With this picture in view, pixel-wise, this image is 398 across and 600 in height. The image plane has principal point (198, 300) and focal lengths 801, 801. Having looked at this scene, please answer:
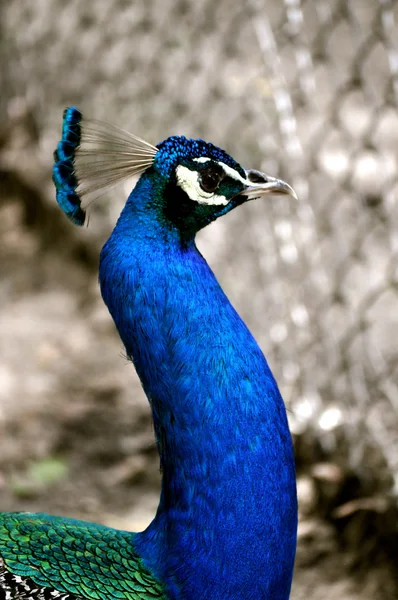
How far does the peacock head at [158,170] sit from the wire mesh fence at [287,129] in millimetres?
1095

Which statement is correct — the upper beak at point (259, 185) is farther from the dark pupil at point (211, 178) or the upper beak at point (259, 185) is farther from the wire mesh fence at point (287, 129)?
the wire mesh fence at point (287, 129)

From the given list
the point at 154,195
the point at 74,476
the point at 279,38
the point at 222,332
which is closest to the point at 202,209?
the point at 154,195

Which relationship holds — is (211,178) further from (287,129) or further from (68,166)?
(287,129)

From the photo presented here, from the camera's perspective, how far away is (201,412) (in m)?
1.13

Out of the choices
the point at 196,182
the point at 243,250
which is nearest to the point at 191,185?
the point at 196,182

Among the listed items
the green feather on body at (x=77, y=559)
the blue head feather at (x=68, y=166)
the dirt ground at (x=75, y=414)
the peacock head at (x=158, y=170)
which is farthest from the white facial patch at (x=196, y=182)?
the dirt ground at (x=75, y=414)

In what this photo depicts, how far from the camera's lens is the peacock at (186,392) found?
113 centimetres

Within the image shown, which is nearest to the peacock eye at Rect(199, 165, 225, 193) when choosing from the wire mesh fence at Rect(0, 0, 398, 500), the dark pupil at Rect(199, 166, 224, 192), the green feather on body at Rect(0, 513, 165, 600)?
the dark pupil at Rect(199, 166, 224, 192)

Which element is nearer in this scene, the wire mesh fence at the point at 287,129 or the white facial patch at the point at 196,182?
the white facial patch at the point at 196,182

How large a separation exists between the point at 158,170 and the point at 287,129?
72.4 inches

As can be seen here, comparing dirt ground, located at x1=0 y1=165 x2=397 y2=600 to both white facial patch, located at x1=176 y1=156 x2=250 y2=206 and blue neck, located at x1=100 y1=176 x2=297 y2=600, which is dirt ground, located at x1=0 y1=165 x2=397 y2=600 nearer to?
blue neck, located at x1=100 y1=176 x2=297 y2=600

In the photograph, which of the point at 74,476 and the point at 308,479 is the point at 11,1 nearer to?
the point at 74,476

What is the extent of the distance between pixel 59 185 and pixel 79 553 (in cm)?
57

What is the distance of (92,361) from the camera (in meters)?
2.85
